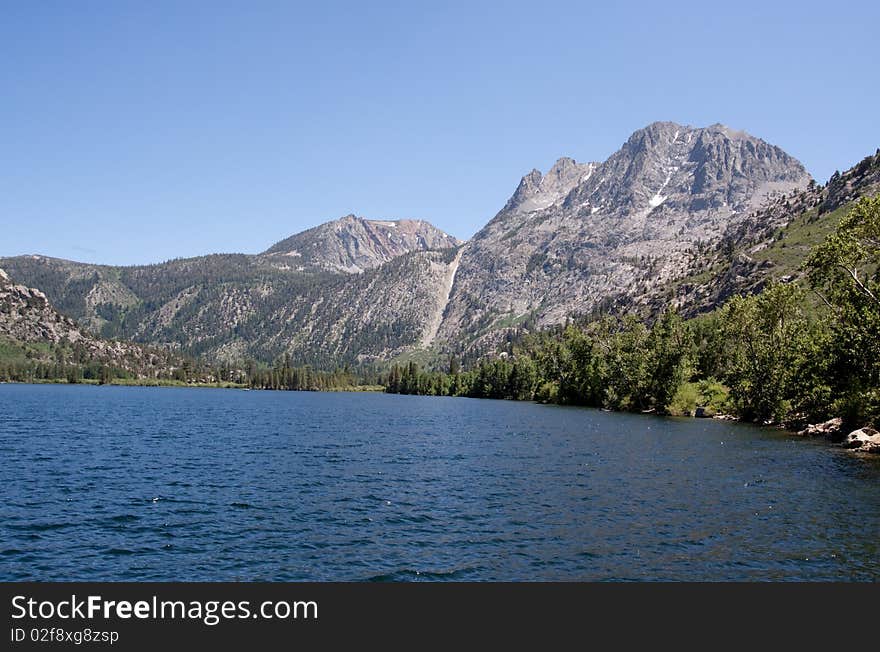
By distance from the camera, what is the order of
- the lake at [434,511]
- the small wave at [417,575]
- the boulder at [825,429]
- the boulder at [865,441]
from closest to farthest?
the small wave at [417,575]
the lake at [434,511]
the boulder at [865,441]
the boulder at [825,429]

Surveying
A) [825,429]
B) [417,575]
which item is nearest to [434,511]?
[417,575]

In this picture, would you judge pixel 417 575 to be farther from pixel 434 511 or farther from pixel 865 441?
pixel 865 441

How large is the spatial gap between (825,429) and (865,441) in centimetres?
2136

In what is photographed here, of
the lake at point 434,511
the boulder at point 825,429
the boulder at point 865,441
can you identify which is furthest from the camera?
the boulder at point 825,429

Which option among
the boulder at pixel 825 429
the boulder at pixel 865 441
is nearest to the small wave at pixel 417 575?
the boulder at pixel 865 441

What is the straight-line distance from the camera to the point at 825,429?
96.9 meters

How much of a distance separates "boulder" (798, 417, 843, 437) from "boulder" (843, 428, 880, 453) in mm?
14848

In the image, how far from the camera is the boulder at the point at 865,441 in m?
75.5

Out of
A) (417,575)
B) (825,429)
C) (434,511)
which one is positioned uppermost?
(825,429)

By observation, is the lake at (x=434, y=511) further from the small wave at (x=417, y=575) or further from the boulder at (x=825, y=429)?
the boulder at (x=825, y=429)

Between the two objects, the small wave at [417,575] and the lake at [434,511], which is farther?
the lake at [434,511]

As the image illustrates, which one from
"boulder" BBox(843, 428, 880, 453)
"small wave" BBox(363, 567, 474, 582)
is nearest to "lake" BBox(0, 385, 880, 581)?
"small wave" BBox(363, 567, 474, 582)

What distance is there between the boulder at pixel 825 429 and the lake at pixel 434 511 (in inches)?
709
